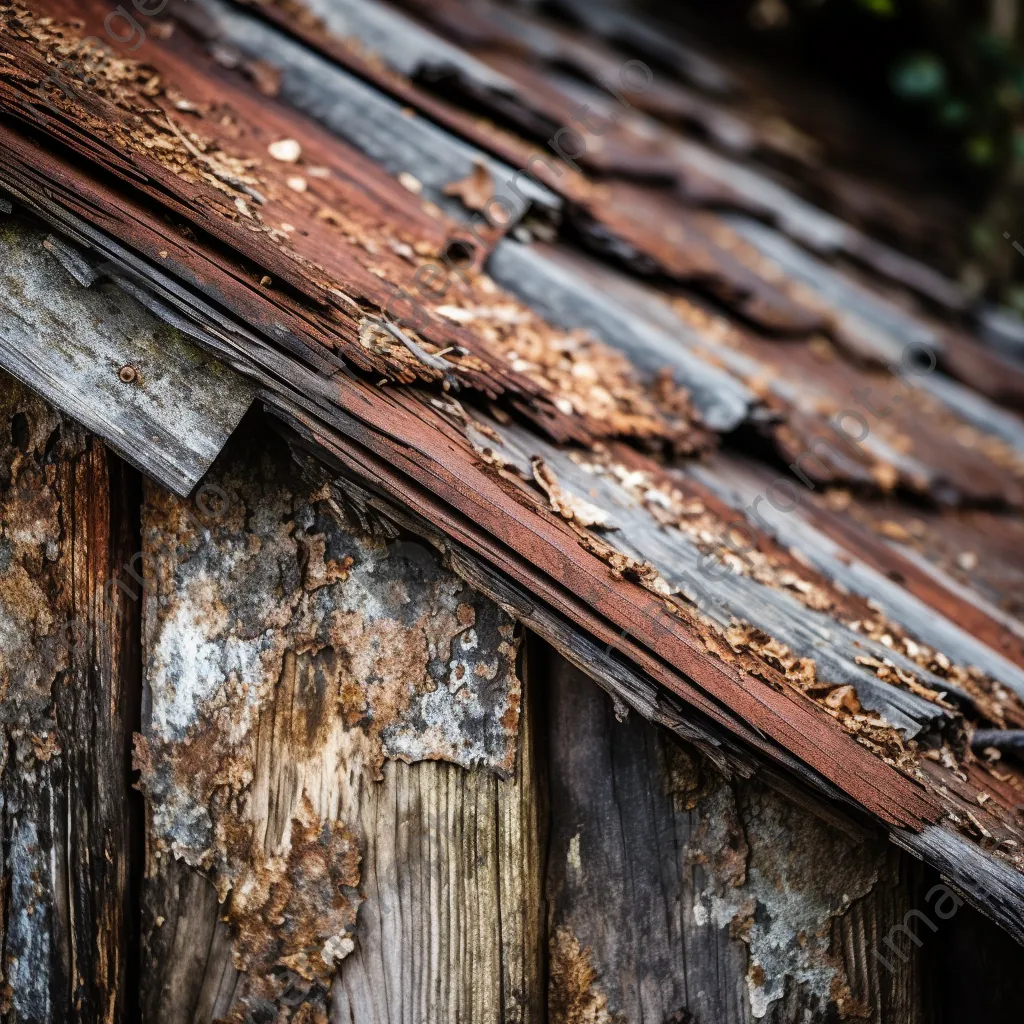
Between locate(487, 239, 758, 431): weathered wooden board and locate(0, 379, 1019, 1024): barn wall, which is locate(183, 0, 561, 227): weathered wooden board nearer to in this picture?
locate(487, 239, 758, 431): weathered wooden board

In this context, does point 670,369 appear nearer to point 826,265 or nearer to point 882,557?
point 882,557

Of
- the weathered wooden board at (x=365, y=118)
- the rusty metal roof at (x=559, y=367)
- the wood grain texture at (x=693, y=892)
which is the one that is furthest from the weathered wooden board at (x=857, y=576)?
the weathered wooden board at (x=365, y=118)

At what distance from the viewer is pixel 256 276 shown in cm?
119

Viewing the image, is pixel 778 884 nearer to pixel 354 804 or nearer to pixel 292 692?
pixel 354 804

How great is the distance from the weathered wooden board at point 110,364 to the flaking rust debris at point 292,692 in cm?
13

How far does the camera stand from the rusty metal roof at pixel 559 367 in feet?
3.67

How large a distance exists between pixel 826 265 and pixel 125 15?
2.90 m

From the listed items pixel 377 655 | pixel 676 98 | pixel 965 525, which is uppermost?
pixel 676 98

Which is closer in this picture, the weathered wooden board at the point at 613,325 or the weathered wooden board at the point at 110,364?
the weathered wooden board at the point at 110,364

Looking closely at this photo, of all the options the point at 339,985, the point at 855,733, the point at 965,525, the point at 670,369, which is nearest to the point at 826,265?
the point at 965,525

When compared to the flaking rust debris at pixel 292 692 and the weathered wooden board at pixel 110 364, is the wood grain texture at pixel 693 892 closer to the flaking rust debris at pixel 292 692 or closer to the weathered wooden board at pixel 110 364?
the flaking rust debris at pixel 292 692

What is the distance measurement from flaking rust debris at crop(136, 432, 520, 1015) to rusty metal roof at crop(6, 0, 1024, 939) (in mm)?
141

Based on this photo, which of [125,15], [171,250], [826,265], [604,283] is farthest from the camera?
[826,265]

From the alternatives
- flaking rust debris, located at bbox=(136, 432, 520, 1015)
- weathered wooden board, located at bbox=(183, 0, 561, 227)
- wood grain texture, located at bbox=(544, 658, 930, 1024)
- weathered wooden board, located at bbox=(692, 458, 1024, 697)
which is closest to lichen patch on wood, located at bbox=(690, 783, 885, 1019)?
wood grain texture, located at bbox=(544, 658, 930, 1024)
